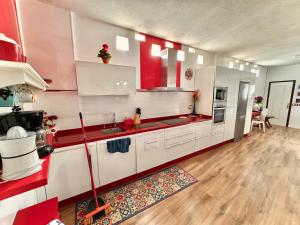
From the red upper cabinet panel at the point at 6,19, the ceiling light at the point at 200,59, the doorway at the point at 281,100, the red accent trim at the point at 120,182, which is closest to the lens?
the red upper cabinet panel at the point at 6,19

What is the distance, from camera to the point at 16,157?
0.68m

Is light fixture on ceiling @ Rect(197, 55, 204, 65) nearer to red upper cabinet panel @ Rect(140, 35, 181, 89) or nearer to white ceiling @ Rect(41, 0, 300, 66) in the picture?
white ceiling @ Rect(41, 0, 300, 66)

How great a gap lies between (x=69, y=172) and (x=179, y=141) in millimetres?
1972

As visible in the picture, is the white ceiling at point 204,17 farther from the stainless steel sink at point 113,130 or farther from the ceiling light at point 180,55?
the stainless steel sink at point 113,130

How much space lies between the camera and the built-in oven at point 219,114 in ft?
11.1

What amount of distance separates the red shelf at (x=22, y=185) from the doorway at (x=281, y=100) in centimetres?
834

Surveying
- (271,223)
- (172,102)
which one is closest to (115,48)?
(172,102)

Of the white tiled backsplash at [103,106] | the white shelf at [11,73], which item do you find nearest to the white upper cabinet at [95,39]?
the white tiled backsplash at [103,106]

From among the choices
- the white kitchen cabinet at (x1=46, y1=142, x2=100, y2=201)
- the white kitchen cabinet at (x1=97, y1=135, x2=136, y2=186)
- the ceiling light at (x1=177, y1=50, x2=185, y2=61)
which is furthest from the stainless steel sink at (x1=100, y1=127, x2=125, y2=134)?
the ceiling light at (x1=177, y1=50, x2=185, y2=61)

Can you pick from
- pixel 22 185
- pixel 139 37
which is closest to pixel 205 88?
pixel 139 37

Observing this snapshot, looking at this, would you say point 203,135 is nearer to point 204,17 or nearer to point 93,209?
point 204,17

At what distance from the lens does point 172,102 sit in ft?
10.7

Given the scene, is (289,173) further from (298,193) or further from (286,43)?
(286,43)

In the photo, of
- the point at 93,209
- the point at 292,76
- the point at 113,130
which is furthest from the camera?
the point at 292,76
